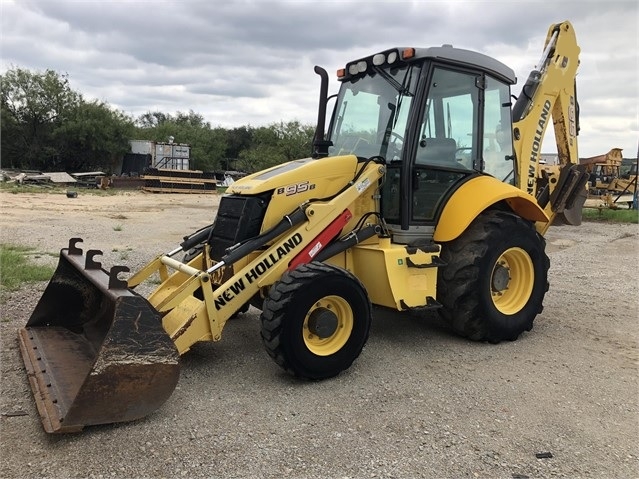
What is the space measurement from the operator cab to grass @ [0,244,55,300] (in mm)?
4387

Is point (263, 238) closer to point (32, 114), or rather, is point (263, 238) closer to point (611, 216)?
point (611, 216)

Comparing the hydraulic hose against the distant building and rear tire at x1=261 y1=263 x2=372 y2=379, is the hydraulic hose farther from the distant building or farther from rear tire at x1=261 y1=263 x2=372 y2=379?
the distant building

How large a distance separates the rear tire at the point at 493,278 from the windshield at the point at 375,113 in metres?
1.13

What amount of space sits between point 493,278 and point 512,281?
1.39 ft

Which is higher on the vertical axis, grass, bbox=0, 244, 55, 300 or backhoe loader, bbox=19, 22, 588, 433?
backhoe loader, bbox=19, 22, 588, 433

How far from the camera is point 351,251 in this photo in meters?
5.05

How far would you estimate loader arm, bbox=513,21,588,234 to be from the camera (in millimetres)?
6332

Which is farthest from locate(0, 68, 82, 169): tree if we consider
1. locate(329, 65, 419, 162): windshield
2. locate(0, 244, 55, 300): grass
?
locate(329, 65, 419, 162): windshield

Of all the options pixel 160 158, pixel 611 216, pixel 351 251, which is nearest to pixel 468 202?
pixel 351 251

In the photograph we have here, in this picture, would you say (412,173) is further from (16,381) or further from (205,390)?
(16,381)

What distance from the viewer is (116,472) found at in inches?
115

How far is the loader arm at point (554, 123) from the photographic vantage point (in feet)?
20.8

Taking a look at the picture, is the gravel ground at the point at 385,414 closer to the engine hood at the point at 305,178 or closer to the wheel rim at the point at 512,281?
the wheel rim at the point at 512,281

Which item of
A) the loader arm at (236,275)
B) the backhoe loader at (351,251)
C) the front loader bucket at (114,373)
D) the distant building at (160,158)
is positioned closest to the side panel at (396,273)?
the backhoe loader at (351,251)
